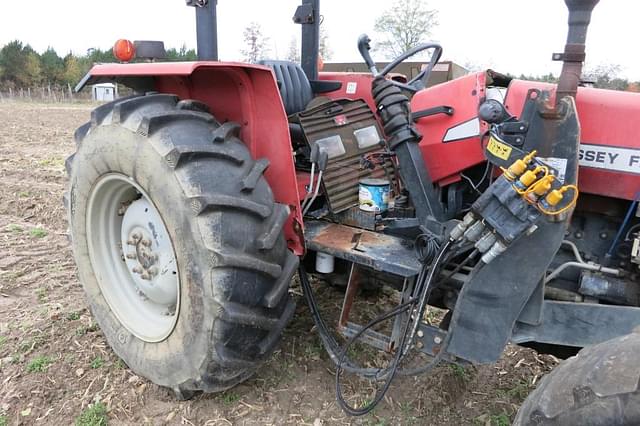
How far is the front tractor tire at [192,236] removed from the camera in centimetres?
178

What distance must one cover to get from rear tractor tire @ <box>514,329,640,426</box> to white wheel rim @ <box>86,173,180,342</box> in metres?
1.35

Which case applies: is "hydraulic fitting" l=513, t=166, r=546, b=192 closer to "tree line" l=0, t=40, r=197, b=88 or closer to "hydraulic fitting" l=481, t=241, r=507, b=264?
"hydraulic fitting" l=481, t=241, r=507, b=264

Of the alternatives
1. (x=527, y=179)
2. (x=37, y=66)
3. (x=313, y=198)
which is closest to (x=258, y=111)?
(x=313, y=198)

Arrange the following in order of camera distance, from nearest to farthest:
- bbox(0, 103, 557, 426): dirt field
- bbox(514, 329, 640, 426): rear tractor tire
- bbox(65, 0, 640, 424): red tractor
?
bbox(514, 329, 640, 426): rear tractor tire
bbox(65, 0, 640, 424): red tractor
bbox(0, 103, 557, 426): dirt field

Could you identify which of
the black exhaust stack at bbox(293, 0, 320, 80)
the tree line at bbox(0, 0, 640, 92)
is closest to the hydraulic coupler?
the black exhaust stack at bbox(293, 0, 320, 80)

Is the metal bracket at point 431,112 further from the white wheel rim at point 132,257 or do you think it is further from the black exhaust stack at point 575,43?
the white wheel rim at point 132,257

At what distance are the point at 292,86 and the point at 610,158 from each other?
1755 millimetres

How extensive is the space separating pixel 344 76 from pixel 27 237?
115 inches

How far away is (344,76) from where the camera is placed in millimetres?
3041

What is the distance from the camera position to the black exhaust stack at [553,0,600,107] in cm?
141

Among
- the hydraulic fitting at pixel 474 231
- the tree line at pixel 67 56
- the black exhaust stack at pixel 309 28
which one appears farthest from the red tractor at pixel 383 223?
the tree line at pixel 67 56

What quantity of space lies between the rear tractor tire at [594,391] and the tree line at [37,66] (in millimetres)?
33933

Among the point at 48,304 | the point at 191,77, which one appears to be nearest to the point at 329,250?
the point at 191,77

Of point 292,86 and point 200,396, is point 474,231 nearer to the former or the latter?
point 200,396
